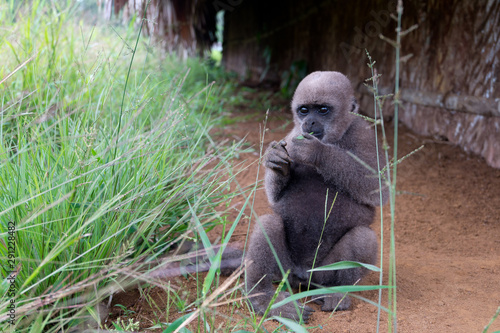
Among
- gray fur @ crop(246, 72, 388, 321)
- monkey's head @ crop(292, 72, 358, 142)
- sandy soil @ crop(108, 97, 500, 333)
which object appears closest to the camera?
sandy soil @ crop(108, 97, 500, 333)

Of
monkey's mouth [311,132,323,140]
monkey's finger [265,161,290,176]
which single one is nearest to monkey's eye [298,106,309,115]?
monkey's mouth [311,132,323,140]

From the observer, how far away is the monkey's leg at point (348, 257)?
2516 millimetres

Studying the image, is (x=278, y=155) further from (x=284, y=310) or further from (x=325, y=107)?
(x=284, y=310)

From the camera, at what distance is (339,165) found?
2580mm

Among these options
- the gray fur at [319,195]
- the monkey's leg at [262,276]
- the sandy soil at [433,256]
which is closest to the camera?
the sandy soil at [433,256]

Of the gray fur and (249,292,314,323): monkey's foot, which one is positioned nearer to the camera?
(249,292,314,323): monkey's foot

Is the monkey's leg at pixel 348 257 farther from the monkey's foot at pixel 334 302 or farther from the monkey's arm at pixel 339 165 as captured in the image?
the monkey's arm at pixel 339 165

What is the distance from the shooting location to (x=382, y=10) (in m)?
6.13

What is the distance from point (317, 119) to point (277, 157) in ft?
1.23

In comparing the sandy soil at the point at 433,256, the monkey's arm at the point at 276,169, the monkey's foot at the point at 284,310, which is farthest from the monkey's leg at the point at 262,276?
the monkey's arm at the point at 276,169

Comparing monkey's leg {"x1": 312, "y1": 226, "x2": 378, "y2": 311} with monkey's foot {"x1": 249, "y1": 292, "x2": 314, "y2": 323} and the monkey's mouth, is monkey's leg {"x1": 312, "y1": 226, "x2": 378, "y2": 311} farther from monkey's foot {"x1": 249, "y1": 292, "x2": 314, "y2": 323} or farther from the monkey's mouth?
the monkey's mouth

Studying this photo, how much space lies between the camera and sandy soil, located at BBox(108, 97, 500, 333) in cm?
227

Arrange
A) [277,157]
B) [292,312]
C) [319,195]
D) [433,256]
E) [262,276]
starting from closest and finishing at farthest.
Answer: [292,312], [262,276], [277,157], [319,195], [433,256]

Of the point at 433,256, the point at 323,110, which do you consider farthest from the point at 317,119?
the point at 433,256
